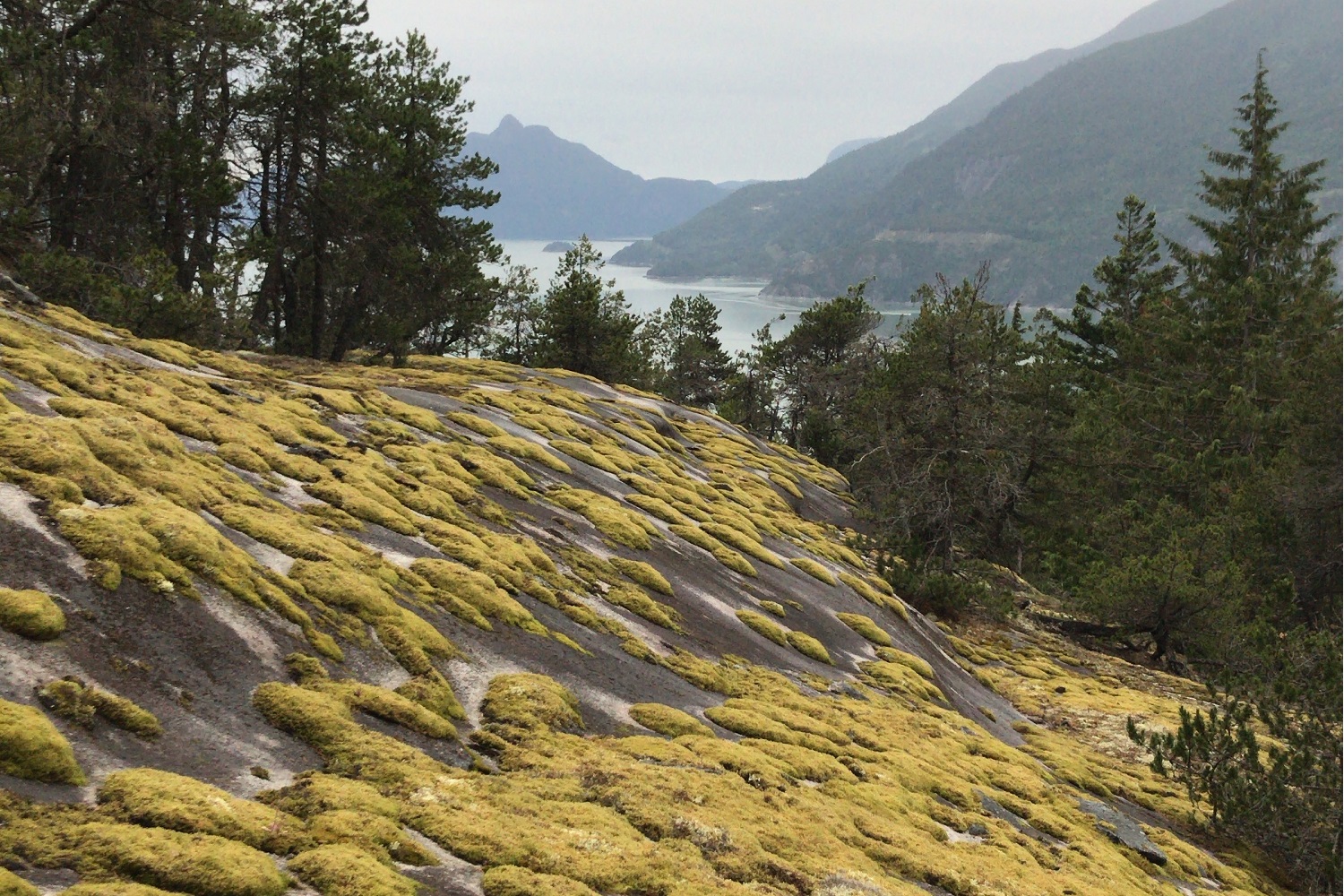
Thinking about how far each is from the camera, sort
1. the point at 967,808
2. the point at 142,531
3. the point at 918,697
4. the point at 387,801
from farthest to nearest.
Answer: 1. the point at 918,697
2. the point at 967,808
3. the point at 142,531
4. the point at 387,801

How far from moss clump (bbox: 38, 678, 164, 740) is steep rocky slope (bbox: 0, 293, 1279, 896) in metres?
0.03

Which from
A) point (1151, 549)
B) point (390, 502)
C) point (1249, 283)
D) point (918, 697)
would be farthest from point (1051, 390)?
point (390, 502)

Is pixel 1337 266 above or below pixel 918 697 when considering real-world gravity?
above

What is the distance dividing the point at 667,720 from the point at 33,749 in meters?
10.3

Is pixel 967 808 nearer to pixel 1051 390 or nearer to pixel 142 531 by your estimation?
pixel 142 531

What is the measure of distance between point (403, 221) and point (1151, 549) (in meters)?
40.9

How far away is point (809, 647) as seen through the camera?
81.0 ft

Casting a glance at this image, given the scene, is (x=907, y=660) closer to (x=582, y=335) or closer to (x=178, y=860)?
(x=178, y=860)

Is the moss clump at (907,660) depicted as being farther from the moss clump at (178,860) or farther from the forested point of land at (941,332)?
the moss clump at (178,860)

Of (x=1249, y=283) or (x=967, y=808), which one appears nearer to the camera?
(x=967, y=808)

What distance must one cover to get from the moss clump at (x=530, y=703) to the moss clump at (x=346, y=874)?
15.6 ft

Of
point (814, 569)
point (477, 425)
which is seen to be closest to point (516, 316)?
point (477, 425)

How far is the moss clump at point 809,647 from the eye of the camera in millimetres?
24438

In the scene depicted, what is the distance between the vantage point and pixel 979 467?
36.7 metres
